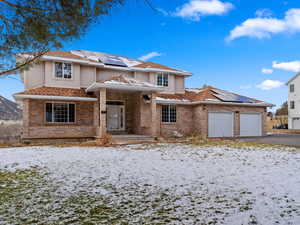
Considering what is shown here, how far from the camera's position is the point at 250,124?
60.3 ft

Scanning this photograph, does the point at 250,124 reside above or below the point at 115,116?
below

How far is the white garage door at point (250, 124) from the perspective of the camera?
1805 centimetres

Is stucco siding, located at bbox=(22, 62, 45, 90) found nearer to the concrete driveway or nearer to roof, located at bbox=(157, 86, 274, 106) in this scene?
roof, located at bbox=(157, 86, 274, 106)

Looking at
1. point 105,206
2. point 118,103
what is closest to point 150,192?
point 105,206

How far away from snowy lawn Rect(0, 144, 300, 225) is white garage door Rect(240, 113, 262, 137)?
11590 mm

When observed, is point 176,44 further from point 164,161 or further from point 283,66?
point 283,66

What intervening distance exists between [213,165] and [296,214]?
351 centimetres

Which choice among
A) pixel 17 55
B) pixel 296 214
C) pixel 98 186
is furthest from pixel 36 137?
pixel 296 214

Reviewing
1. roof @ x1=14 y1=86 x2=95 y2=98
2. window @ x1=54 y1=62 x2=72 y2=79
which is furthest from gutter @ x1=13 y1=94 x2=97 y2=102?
window @ x1=54 y1=62 x2=72 y2=79

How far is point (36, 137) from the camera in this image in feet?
42.0

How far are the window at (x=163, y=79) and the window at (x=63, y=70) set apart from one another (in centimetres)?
665

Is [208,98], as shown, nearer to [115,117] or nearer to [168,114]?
[168,114]

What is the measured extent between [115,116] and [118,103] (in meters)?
0.98

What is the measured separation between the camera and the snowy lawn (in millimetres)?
3068
